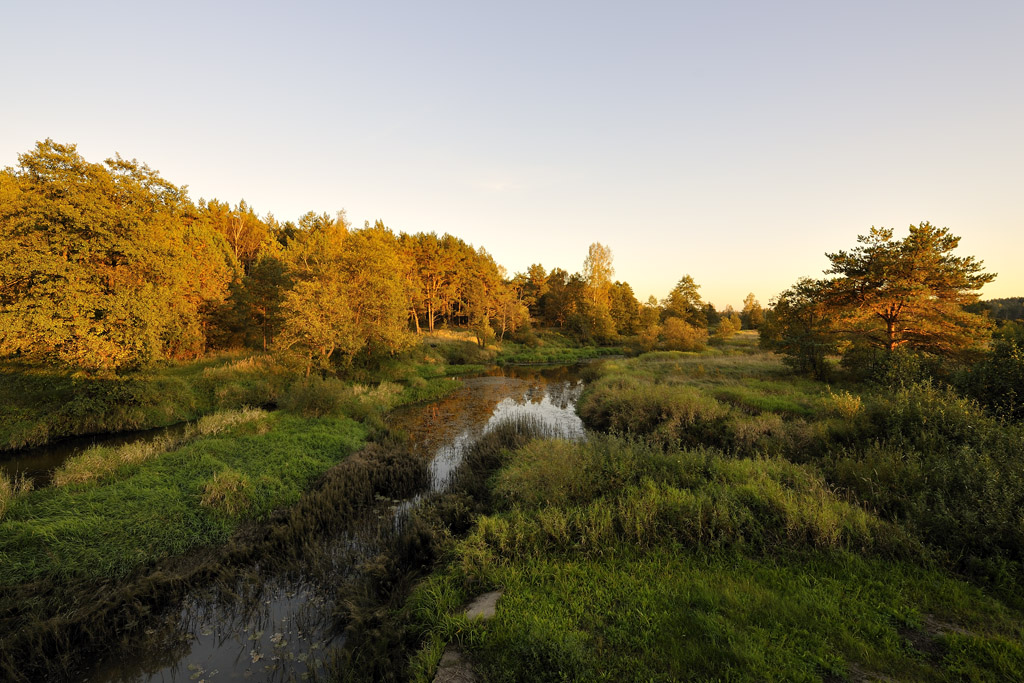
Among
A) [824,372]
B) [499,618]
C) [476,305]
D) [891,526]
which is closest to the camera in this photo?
[499,618]

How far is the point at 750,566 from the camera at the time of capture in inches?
248

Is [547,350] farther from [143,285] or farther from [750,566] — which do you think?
[750,566]

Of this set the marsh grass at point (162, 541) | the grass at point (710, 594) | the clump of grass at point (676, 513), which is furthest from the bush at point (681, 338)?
the marsh grass at point (162, 541)

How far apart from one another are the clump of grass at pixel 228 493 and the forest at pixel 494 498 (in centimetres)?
6

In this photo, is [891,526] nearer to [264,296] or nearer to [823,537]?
[823,537]

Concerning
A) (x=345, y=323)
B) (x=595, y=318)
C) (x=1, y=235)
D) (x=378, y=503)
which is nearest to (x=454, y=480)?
(x=378, y=503)

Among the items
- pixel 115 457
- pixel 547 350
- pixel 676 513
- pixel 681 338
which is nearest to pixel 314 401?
pixel 115 457

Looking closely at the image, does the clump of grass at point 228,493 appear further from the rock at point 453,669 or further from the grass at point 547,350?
the grass at point 547,350

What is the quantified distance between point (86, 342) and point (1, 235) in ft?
16.6

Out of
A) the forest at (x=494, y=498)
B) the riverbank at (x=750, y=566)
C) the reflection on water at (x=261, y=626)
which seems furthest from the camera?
the reflection on water at (x=261, y=626)

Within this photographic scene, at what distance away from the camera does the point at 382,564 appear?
7.59 metres

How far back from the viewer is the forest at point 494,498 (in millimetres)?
5047

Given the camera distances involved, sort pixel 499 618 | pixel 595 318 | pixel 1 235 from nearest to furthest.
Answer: pixel 499 618
pixel 1 235
pixel 595 318

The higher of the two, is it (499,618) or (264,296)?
(264,296)
